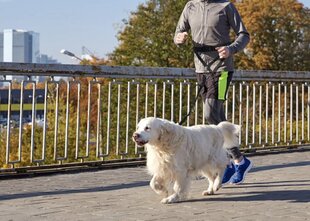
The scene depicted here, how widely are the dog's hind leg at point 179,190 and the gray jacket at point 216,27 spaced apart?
1425mm

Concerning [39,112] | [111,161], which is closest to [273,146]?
[111,161]

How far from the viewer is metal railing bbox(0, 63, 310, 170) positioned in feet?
25.7

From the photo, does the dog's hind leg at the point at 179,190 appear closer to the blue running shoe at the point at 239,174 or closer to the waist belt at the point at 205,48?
the blue running shoe at the point at 239,174

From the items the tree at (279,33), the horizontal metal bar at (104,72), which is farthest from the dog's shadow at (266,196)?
the tree at (279,33)

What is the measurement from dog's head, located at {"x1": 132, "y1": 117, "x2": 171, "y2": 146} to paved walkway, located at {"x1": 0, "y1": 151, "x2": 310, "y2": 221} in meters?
0.55

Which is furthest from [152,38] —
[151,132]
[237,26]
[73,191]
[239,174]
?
[151,132]

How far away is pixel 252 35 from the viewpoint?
4359cm

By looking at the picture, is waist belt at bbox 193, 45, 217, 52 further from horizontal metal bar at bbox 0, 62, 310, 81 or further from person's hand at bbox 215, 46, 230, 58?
horizontal metal bar at bbox 0, 62, 310, 81

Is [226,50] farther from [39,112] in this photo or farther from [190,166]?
[39,112]

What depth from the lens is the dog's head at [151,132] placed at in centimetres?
550

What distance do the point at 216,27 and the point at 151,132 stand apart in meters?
1.61

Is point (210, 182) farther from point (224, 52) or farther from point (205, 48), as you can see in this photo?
point (205, 48)

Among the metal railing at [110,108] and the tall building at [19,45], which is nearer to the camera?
the metal railing at [110,108]

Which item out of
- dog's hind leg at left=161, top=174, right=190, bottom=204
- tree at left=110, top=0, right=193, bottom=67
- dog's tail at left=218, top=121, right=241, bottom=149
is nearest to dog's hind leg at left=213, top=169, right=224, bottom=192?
dog's tail at left=218, top=121, right=241, bottom=149
